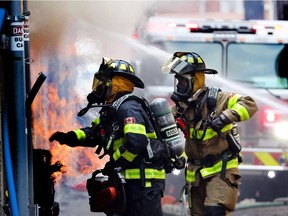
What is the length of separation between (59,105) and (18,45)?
4718 millimetres

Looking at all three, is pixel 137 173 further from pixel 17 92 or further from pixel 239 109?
pixel 17 92

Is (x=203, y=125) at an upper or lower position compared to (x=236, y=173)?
upper

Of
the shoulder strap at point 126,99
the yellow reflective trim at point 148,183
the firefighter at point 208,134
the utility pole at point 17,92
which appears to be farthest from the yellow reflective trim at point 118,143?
the utility pole at point 17,92

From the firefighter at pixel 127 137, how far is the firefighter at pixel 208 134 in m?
0.54

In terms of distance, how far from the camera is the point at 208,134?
6227 mm

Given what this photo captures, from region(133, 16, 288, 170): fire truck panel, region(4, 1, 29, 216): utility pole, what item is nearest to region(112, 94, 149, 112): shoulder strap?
region(4, 1, 29, 216): utility pole

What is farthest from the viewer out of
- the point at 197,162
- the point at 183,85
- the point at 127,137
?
the point at 183,85

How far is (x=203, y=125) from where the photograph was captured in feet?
20.4

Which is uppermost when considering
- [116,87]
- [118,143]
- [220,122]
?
[116,87]

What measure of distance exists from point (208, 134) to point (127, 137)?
991mm

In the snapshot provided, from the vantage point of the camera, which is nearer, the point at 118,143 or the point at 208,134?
the point at 118,143

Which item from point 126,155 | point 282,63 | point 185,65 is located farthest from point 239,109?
point 282,63

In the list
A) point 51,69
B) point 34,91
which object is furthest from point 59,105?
point 34,91

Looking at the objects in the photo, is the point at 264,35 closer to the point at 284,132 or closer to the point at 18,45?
the point at 284,132
